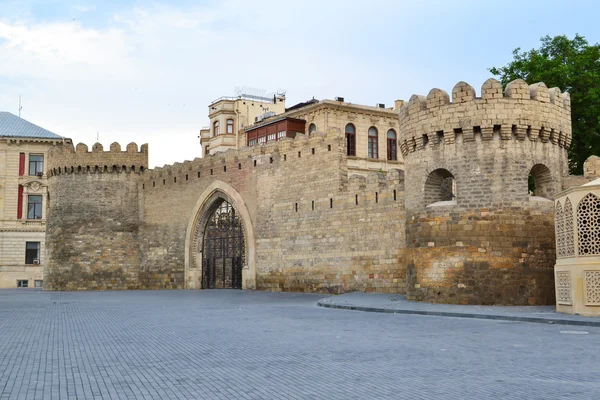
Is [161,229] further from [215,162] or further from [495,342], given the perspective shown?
[495,342]

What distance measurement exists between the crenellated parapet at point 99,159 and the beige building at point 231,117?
1826 cm

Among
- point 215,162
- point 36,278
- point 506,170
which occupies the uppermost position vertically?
point 215,162

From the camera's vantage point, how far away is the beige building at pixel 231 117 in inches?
1941

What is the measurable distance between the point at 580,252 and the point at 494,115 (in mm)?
3994

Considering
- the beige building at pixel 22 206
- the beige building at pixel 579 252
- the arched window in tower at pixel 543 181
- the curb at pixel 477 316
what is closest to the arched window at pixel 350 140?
the beige building at pixel 22 206

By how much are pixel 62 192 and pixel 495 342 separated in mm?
25351

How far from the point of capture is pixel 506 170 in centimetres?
1502

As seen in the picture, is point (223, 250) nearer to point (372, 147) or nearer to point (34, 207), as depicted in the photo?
point (372, 147)

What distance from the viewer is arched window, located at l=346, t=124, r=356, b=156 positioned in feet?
132

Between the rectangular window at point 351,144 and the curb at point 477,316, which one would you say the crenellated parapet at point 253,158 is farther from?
the rectangular window at point 351,144

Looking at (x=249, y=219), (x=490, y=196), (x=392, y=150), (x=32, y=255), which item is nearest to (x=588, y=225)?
(x=490, y=196)

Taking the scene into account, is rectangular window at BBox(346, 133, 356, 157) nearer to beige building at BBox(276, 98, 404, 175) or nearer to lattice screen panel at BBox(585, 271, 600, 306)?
beige building at BBox(276, 98, 404, 175)

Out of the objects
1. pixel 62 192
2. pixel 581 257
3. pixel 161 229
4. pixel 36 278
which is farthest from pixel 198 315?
pixel 36 278

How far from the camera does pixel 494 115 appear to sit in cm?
1514
